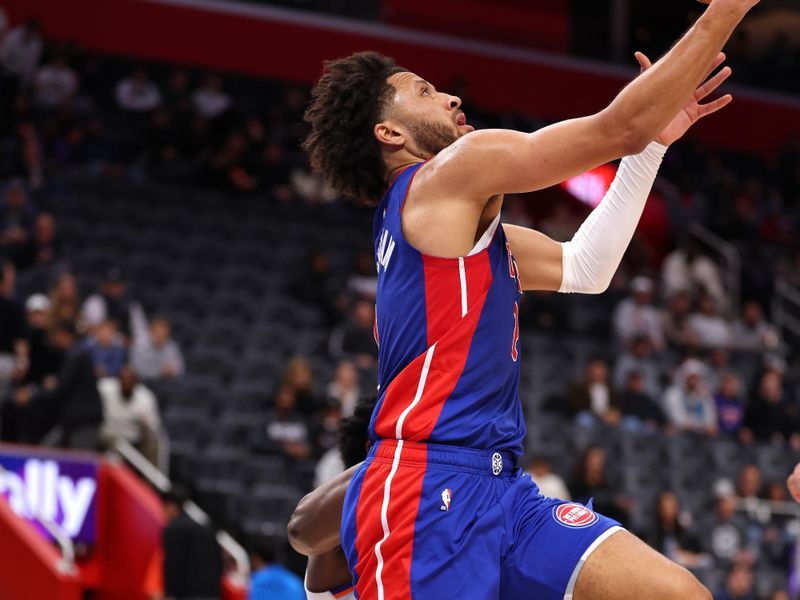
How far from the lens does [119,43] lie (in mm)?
19984

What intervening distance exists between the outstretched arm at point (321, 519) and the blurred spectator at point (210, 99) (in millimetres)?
14471

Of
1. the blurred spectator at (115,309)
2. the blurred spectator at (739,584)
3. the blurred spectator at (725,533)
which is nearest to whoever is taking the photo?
the blurred spectator at (739,584)

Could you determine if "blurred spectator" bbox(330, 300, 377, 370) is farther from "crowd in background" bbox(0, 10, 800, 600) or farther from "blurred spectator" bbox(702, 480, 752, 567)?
"blurred spectator" bbox(702, 480, 752, 567)

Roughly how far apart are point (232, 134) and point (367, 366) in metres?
4.96

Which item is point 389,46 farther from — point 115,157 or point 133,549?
point 133,549

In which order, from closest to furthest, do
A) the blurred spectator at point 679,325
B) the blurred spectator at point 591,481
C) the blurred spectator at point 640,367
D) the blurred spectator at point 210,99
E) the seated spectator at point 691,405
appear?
the blurred spectator at point 591,481 < the seated spectator at point 691,405 < the blurred spectator at point 640,367 < the blurred spectator at point 679,325 < the blurred spectator at point 210,99

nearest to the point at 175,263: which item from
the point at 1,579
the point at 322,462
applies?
the point at 322,462

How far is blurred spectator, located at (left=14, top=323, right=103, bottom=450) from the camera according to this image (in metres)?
11.6

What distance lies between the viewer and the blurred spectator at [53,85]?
1736cm

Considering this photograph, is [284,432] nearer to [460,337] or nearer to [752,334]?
[752,334]

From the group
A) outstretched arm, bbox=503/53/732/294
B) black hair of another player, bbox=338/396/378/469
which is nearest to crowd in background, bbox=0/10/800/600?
black hair of another player, bbox=338/396/378/469

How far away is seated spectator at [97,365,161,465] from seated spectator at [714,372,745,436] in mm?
7384

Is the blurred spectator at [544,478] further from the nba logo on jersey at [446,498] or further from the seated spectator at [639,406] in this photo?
the nba logo on jersey at [446,498]

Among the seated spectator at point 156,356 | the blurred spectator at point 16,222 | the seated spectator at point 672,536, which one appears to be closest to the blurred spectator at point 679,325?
the seated spectator at point 672,536
